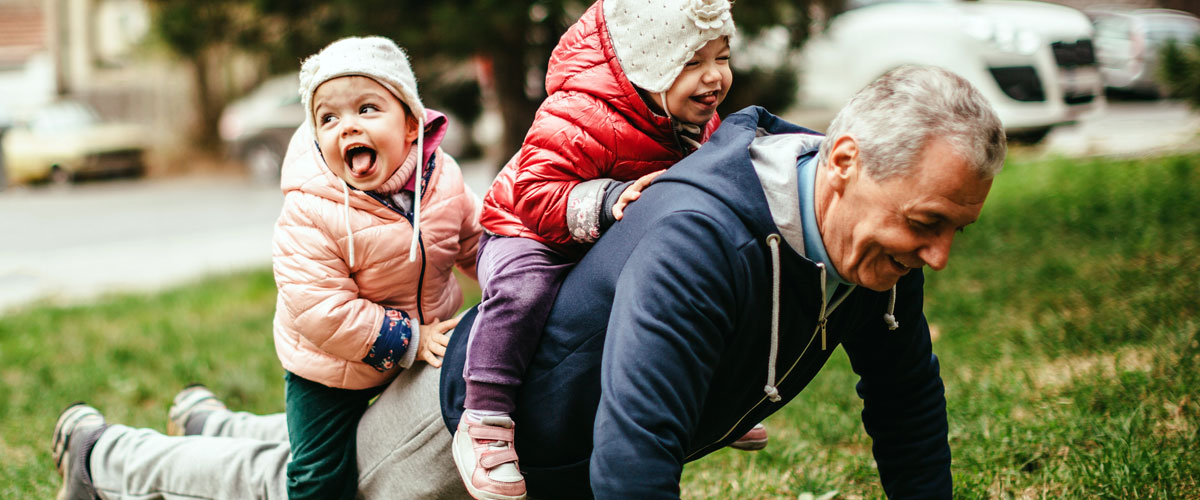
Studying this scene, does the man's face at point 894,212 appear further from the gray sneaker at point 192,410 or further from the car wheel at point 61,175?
the car wheel at point 61,175

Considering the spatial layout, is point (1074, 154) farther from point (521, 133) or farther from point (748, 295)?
point (748, 295)

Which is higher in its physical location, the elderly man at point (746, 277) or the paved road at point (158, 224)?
the elderly man at point (746, 277)

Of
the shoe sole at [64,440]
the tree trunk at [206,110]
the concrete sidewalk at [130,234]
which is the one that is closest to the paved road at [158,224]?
the concrete sidewalk at [130,234]

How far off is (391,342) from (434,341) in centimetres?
10

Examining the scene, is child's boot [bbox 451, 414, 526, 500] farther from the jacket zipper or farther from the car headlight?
the car headlight

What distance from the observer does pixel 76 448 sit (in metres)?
3.05

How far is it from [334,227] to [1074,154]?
28.9 ft

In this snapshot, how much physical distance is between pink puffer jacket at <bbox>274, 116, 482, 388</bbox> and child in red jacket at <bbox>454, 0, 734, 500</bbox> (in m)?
0.27

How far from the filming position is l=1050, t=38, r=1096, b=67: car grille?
32.0 ft

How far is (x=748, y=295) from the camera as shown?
6.15 feet

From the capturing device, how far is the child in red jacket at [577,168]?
211cm

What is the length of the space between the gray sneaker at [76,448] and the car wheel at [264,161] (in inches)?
553

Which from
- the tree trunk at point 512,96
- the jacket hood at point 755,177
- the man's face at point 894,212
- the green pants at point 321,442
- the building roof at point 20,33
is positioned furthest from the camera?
the building roof at point 20,33

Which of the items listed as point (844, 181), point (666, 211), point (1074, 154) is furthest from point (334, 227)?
point (1074, 154)
